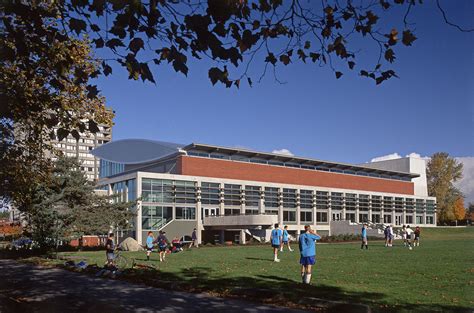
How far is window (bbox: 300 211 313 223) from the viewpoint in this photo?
7862cm

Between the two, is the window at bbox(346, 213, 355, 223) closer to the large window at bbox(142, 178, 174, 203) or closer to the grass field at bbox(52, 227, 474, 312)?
the large window at bbox(142, 178, 174, 203)

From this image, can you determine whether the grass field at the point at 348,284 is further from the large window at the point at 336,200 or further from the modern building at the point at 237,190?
the large window at the point at 336,200

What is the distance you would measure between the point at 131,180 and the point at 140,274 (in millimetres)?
46318

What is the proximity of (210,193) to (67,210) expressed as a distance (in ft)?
102

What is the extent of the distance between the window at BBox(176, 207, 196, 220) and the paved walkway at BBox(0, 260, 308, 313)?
46.3 metres

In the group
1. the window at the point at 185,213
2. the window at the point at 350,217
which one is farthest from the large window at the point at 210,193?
the window at the point at 350,217

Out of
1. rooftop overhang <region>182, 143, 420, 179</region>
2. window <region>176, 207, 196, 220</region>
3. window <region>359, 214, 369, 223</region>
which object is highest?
rooftop overhang <region>182, 143, 420, 179</region>

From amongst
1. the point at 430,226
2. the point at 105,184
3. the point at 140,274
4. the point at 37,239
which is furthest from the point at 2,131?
the point at 430,226

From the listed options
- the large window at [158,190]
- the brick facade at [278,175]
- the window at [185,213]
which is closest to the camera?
the large window at [158,190]

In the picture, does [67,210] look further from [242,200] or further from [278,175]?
[278,175]

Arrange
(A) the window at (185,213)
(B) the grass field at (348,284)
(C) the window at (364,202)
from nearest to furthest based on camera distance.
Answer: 1. (B) the grass field at (348,284)
2. (A) the window at (185,213)
3. (C) the window at (364,202)

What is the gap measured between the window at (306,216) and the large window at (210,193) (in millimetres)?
15633

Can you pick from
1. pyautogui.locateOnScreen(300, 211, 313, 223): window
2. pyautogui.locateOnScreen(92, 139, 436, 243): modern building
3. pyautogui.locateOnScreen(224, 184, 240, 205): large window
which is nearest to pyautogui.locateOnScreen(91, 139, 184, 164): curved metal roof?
pyautogui.locateOnScreen(92, 139, 436, 243): modern building

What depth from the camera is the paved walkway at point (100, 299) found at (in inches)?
460
